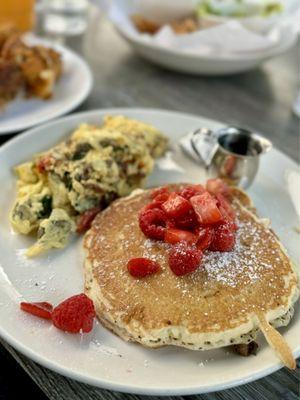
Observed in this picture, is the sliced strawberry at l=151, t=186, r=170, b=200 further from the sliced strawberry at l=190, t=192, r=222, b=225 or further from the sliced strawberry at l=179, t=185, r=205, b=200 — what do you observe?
the sliced strawberry at l=190, t=192, r=222, b=225

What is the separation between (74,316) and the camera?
144 cm

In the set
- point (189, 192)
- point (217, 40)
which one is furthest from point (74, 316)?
point (217, 40)

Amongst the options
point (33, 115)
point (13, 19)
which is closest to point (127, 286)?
point (33, 115)

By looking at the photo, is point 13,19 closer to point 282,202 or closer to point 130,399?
point 282,202

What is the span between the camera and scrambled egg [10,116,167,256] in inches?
70.6

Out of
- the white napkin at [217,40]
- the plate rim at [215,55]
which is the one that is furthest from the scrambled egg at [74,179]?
the white napkin at [217,40]

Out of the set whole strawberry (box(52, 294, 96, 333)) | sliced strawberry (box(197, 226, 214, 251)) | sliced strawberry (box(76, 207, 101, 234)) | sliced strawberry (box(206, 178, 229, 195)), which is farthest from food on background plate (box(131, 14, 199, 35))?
whole strawberry (box(52, 294, 96, 333))

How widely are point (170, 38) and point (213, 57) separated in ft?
0.95

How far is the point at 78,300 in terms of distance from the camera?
4.85ft

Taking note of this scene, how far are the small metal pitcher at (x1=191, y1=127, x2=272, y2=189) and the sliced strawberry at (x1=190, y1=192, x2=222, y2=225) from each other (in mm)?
495

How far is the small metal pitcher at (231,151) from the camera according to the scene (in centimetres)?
212

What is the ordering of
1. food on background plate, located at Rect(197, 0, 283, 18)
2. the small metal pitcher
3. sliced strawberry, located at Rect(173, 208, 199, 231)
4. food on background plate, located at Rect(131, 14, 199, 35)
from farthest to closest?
food on background plate, located at Rect(197, 0, 283, 18) < food on background plate, located at Rect(131, 14, 199, 35) < the small metal pitcher < sliced strawberry, located at Rect(173, 208, 199, 231)

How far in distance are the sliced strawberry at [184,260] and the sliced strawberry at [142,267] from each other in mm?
49

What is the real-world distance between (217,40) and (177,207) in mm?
1631
